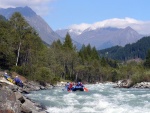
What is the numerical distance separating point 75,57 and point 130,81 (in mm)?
36847

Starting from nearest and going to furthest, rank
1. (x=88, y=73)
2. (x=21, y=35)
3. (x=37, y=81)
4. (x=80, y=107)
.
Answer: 1. (x=80, y=107)
2. (x=37, y=81)
3. (x=21, y=35)
4. (x=88, y=73)

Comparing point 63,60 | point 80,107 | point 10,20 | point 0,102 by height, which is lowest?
point 80,107

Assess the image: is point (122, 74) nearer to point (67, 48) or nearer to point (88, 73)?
point (88, 73)

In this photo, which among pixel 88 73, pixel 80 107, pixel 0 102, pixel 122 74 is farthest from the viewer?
pixel 122 74

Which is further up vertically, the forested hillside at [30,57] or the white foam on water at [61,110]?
the forested hillside at [30,57]

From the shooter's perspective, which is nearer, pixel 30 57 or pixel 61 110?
pixel 61 110

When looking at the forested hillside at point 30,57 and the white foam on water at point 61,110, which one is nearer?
the white foam on water at point 61,110

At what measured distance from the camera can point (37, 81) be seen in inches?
2271

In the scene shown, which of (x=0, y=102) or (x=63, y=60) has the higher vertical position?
(x=63, y=60)

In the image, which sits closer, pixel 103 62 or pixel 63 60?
pixel 63 60

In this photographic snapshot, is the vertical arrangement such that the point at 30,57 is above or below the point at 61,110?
above

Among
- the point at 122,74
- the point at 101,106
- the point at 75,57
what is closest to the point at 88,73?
the point at 75,57

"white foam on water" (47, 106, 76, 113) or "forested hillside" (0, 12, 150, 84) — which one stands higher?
"forested hillside" (0, 12, 150, 84)

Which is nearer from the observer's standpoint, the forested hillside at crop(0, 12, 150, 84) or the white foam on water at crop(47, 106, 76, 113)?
the white foam on water at crop(47, 106, 76, 113)
